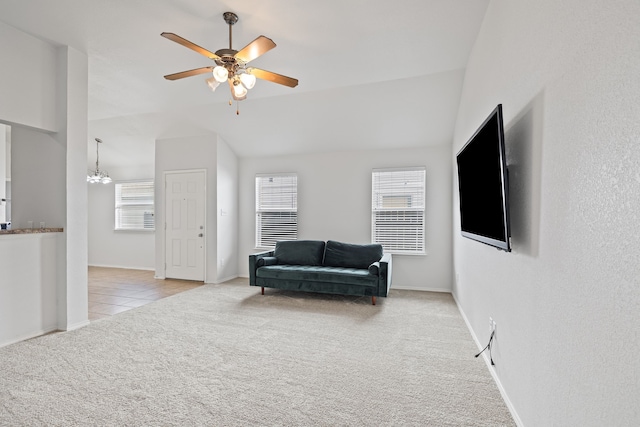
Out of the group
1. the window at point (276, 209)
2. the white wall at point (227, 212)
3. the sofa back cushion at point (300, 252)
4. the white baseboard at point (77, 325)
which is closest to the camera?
the white baseboard at point (77, 325)

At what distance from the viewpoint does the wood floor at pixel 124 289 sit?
14.7 feet

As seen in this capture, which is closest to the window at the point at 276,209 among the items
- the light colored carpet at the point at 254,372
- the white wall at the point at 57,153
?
the light colored carpet at the point at 254,372

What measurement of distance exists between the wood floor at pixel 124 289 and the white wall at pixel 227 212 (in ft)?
1.90

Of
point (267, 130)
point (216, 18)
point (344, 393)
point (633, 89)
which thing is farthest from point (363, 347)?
point (267, 130)

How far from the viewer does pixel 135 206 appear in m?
7.62

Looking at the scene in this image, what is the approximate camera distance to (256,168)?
6.46 metres

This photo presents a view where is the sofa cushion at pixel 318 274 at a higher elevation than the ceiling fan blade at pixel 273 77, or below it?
below

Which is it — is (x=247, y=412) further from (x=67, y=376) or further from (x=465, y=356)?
(x=465, y=356)

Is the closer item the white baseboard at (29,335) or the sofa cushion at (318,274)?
the white baseboard at (29,335)

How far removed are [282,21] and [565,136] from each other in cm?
262

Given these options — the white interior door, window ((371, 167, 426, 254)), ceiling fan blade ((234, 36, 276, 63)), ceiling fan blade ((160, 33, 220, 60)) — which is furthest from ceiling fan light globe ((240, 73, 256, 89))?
the white interior door

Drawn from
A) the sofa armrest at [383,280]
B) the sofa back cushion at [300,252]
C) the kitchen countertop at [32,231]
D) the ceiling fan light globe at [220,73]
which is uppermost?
the ceiling fan light globe at [220,73]

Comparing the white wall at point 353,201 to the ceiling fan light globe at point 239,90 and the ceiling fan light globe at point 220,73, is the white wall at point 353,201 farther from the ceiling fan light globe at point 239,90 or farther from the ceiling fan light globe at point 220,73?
the ceiling fan light globe at point 220,73

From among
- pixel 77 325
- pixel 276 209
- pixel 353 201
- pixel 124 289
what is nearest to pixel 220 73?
pixel 77 325
